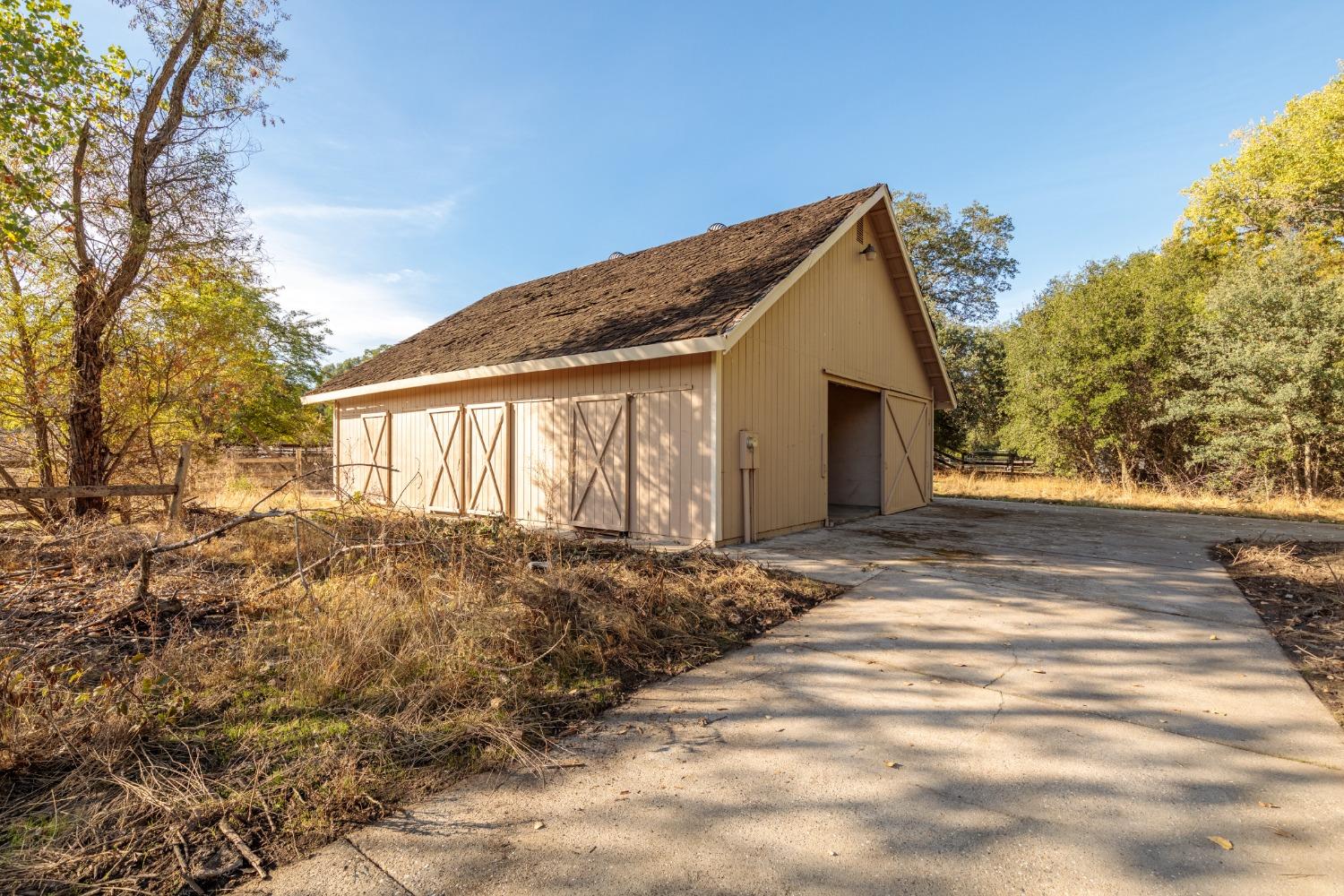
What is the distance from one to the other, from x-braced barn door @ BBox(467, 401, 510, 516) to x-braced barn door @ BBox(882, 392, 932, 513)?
691 cm

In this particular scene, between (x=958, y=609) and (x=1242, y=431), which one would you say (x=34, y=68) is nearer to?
(x=958, y=609)

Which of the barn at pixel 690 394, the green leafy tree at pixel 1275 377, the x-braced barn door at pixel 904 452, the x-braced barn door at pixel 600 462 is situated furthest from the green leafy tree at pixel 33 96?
the green leafy tree at pixel 1275 377

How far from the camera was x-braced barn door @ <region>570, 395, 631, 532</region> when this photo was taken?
8.04 meters

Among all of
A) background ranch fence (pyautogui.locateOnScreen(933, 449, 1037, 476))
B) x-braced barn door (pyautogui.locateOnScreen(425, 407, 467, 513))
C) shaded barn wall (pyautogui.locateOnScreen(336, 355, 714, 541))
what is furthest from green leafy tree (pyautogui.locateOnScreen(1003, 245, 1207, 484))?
x-braced barn door (pyautogui.locateOnScreen(425, 407, 467, 513))

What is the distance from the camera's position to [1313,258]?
13.6 m

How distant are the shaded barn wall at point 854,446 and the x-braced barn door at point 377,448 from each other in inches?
352

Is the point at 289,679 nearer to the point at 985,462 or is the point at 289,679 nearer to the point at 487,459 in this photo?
the point at 487,459

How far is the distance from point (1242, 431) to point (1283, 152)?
13.0 metres

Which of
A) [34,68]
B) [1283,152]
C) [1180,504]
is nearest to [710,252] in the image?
[34,68]

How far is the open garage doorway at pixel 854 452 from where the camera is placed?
11156 millimetres

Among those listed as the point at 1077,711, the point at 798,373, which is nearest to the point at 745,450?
the point at 798,373

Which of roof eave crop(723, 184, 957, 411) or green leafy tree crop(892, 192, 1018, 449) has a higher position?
green leafy tree crop(892, 192, 1018, 449)

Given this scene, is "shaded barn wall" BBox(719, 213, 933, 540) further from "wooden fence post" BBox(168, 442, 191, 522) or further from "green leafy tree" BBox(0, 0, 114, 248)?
"green leafy tree" BBox(0, 0, 114, 248)

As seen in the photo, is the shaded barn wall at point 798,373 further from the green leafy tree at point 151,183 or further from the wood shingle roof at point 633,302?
the green leafy tree at point 151,183
